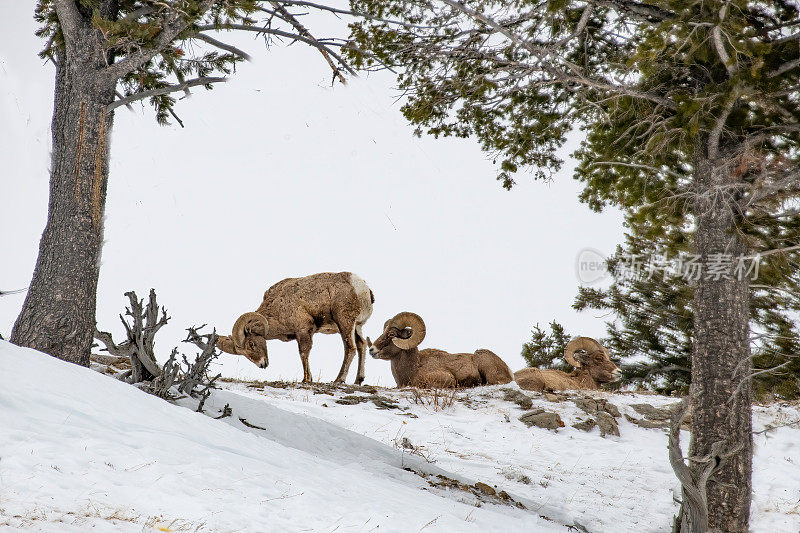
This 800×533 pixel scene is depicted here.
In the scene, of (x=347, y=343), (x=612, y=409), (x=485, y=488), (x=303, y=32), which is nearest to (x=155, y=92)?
(x=303, y=32)

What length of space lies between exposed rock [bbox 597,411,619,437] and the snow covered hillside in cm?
10

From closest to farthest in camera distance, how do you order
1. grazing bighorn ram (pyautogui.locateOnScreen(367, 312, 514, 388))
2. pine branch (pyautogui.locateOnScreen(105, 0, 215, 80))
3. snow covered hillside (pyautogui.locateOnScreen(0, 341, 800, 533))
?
snow covered hillside (pyautogui.locateOnScreen(0, 341, 800, 533)) < pine branch (pyautogui.locateOnScreen(105, 0, 215, 80)) < grazing bighorn ram (pyautogui.locateOnScreen(367, 312, 514, 388))

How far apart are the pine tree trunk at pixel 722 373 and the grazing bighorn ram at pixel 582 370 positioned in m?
7.35

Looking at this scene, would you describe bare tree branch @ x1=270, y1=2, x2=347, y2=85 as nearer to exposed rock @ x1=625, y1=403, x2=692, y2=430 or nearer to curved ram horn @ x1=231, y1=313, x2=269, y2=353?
curved ram horn @ x1=231, y1=313, x2=269, y2=353

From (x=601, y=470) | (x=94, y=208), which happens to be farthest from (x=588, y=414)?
(x=94, y=208)

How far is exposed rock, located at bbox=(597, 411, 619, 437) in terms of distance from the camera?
10.1m

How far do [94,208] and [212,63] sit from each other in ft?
10.8

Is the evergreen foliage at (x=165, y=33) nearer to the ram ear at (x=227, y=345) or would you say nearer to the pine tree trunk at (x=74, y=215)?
the pine tree trunk at (x=74, y=215)

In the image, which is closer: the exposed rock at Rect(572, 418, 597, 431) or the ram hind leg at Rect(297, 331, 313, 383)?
the exposed rock at Rect(572, 418, 597, 431)

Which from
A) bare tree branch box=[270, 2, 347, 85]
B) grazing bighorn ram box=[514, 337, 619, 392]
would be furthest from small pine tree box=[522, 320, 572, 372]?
bare tree branch box=[270, 2, 347, 85]

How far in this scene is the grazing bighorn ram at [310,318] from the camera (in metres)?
13.0

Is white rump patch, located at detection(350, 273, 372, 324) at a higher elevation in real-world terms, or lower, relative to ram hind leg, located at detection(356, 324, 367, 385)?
higher

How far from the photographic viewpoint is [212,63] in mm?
9375

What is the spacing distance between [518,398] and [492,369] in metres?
1.99
